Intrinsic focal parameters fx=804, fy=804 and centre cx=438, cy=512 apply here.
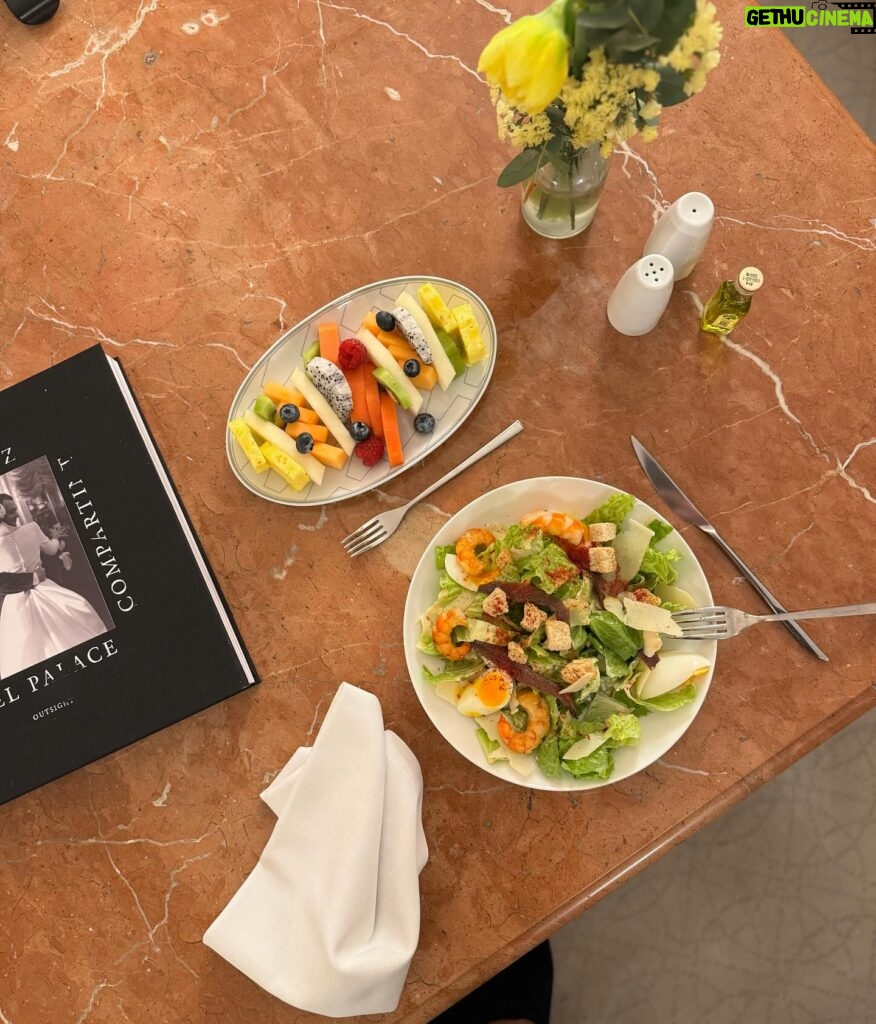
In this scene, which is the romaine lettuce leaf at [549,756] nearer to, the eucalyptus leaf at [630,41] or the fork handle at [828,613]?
the fork handle at [828,613]

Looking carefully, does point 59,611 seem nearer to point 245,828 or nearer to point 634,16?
point 245,828

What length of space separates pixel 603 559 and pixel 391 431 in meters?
0.34

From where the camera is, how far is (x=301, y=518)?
1.16 meters

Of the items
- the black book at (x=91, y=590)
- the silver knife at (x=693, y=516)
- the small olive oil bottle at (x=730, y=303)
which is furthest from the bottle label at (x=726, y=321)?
the black book at (x=91, y=590)

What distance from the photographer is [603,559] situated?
103cm

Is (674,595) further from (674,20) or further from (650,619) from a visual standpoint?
(674,20)

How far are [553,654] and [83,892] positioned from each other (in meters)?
0.72

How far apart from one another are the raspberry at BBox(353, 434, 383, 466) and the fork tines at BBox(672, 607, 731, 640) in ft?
1.48

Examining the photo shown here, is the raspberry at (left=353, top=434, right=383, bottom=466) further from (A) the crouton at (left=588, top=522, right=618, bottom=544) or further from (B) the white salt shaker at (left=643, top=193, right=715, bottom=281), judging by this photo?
(B) the white salt shaker at (left=643, top=193, right=715, bottom=281)

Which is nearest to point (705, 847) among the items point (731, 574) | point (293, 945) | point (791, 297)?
point (731, 574)

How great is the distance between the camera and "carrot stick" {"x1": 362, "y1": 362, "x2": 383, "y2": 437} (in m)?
1.12

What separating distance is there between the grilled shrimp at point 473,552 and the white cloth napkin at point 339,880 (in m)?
0.22

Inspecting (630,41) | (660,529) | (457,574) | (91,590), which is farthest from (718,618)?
(91,590)

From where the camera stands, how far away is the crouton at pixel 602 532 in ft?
3.40
